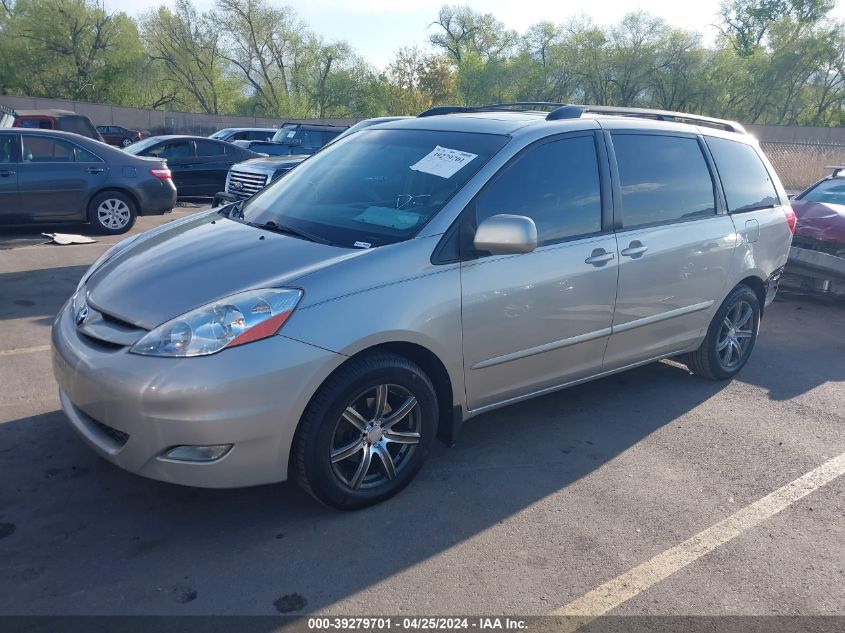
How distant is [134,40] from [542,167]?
57713mm

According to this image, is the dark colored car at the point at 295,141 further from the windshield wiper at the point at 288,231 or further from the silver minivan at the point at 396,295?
the windshield wiper at the point at 288,231

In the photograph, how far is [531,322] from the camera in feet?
12.7

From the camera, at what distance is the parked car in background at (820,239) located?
296 inches

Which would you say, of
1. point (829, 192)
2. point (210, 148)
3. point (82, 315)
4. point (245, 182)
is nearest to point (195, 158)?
point (210, 148)

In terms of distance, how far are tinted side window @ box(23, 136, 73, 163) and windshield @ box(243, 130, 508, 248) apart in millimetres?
6719

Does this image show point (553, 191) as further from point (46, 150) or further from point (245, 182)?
point (46, 150)

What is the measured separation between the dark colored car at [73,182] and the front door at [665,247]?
317 inches

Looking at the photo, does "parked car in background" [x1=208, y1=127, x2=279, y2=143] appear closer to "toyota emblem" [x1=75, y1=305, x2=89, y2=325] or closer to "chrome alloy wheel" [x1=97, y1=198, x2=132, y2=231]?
"chrome alloy wheel" [x1=97, y1=198, x2=132, y2=231]

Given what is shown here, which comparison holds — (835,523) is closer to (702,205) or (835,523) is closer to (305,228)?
(702,205)

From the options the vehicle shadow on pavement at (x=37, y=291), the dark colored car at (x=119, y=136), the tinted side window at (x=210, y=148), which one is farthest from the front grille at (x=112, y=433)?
the dark colored car at (x=119, y=136)

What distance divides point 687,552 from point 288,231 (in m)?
2.51

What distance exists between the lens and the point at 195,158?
49.6ft

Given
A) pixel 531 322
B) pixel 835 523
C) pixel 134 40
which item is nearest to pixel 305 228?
pixel 531 322

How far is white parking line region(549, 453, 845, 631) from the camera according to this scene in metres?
2.88
